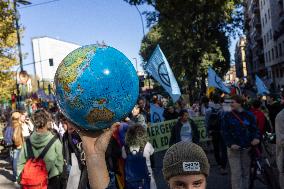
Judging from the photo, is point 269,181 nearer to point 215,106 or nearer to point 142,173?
point 142,173

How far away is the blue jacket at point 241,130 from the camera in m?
6.07

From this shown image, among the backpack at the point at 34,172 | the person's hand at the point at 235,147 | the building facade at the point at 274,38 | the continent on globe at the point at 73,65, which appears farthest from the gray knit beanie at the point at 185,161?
the building facade at the point at 274,38

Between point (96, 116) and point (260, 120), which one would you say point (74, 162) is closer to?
point (96, 116)

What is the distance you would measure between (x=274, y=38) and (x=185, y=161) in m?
49.4

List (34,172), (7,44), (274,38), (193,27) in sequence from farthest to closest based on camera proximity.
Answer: (274,38) → (193,27) → (7,44) → (34,172)

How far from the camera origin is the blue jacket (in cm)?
607

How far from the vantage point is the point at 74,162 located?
5.16m

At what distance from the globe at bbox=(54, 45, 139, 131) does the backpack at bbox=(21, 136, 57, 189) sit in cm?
266

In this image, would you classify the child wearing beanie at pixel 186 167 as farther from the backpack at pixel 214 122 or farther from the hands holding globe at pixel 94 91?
the backpack at pixel 214 122

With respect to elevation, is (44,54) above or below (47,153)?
above

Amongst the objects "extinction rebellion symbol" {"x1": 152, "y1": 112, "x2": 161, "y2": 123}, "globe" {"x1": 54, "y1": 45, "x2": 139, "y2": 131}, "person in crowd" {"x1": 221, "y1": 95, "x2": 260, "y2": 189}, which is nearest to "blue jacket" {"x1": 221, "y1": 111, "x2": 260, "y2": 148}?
"person in crowd" {"x1": 221, "y1": 95, "x2": 260, "y2": 189}

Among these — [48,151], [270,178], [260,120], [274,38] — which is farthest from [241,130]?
[274,38]

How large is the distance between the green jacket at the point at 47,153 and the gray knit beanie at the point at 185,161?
10.4 ft

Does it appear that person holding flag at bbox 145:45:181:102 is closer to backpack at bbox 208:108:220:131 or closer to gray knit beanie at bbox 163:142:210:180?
backpack at bbox 208:108:220:131
